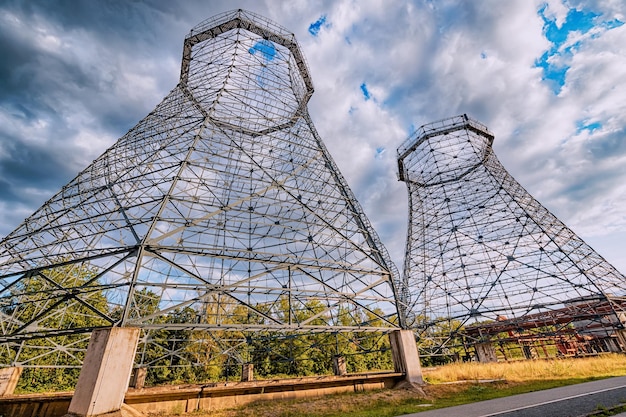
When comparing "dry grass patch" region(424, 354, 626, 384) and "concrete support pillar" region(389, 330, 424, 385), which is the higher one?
"concrete support pillar" region(389, 330, 424, 385)

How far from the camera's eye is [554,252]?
66.0ft

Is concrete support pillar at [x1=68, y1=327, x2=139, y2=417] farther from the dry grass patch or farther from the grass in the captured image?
the dry grass patch

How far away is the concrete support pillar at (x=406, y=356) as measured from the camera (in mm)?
11039

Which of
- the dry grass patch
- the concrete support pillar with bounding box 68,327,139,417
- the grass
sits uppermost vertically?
the concrete support pillar with bounding box 68,327,139,417

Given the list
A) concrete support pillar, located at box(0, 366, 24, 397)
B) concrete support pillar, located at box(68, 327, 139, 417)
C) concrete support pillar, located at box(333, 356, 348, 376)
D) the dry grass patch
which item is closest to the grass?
the dry grass patch

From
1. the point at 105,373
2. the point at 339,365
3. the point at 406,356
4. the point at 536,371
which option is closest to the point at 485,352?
the point at 536,371

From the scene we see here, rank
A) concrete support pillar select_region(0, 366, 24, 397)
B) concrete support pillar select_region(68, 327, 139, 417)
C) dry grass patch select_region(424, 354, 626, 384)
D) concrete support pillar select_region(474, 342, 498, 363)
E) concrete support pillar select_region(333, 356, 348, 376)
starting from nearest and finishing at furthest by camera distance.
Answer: concrete support pillar select_region(68, 327, 139, 417) < concrete support pillar select_region(0, 366, 24, 397) < dry grass patch select_region(424, 354, 626, 384) < concrete support pillar select_region(333, 356, 348, 376) < concrete support pillar select_region(474, 342, 498, 363)

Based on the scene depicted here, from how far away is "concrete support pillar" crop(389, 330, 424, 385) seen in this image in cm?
1104

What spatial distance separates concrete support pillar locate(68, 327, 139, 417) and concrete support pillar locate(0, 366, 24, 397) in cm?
804

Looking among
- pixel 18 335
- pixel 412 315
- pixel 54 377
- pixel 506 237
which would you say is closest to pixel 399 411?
pixel 18 335

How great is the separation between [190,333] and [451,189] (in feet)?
88.6

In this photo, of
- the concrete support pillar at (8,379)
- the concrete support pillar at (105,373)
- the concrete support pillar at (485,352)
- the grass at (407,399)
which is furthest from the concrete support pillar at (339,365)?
the concrete support pillar at (485,352)

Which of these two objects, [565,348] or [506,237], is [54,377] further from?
[565,348]

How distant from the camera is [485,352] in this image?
2214 centimetres
